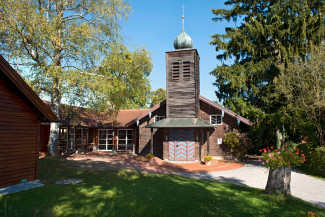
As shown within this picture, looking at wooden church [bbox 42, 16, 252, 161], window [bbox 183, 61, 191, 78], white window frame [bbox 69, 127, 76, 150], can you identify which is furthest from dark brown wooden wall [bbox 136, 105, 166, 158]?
white window frame [bbox 69, 127, 76, 150]

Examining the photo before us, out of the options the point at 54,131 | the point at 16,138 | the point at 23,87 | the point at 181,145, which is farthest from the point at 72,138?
the point at 23,87

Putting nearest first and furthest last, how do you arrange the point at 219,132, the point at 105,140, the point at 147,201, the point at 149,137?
the point at 147,201 → the point at 219,132 → the point at 149,137 → the point at 105,140

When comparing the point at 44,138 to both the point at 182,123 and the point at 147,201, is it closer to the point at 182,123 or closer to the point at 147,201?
the point at 182,123

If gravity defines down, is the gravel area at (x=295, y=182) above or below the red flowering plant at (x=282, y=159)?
below

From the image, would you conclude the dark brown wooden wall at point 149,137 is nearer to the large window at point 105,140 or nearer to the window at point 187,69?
the window at point 187,69

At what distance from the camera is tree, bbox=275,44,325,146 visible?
1327 cm

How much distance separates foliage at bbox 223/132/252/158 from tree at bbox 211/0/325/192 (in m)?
1.91

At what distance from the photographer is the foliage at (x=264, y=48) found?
1619 cm

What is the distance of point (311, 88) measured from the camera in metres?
13.9

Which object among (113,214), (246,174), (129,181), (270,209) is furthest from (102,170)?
Result: (270,209)

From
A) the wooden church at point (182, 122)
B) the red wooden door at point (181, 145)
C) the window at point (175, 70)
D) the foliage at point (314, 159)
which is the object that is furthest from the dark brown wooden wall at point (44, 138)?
the foliage at point (314, 159)

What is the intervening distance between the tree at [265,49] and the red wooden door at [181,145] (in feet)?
15.0

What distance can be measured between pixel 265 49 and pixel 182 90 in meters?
7.21

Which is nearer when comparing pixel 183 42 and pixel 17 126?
pixel 17 126
